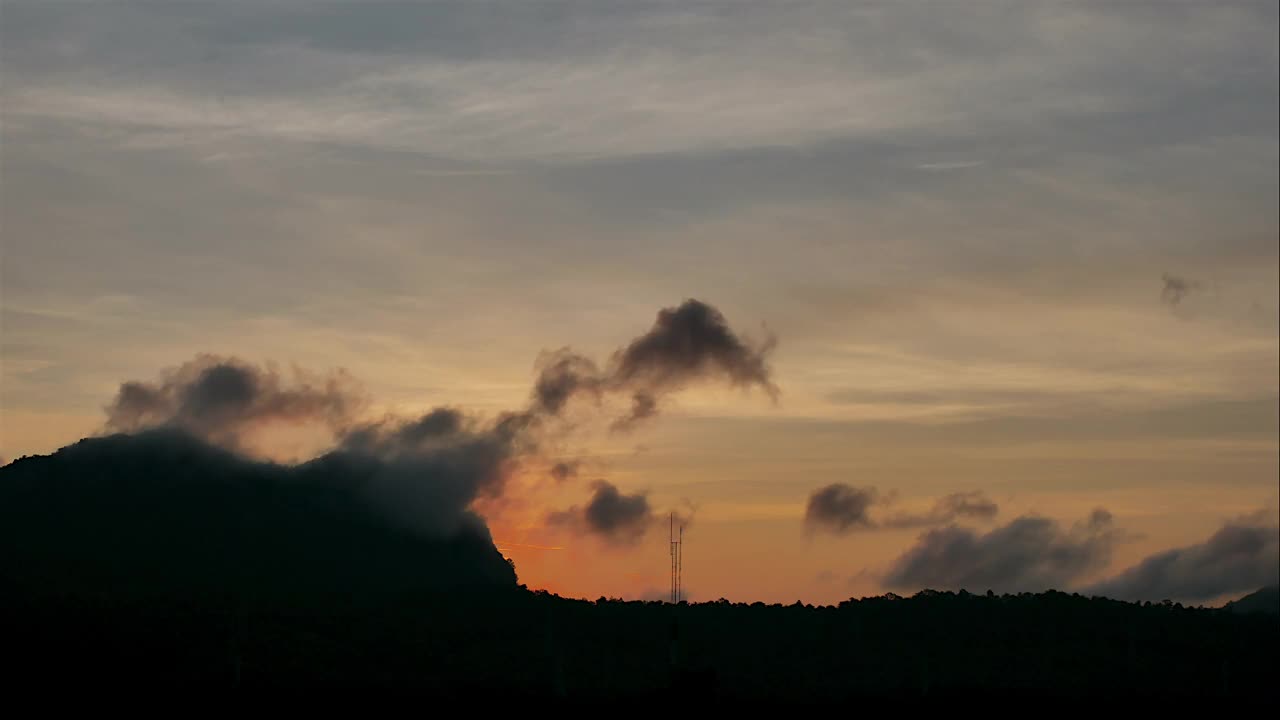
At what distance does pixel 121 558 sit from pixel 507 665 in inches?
3400

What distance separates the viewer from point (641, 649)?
429 ft

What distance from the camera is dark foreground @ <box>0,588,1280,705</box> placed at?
96500 millimetres

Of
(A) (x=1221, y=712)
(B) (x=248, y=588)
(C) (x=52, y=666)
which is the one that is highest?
(B) (x=248, y=588)

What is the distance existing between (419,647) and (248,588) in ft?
232

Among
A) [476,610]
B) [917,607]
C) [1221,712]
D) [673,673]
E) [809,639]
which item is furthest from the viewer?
[917,607]

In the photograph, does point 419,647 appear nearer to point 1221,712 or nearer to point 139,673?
point 139,673

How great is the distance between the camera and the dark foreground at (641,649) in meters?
96.5

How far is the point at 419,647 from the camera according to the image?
121 metres

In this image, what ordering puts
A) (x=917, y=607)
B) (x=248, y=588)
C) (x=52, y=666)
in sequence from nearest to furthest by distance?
(x=52, y=666), (x=917, y=607), (x=248, y=588)

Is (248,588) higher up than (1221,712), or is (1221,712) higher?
(248,588)

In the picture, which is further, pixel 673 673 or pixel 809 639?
pixel 809 639

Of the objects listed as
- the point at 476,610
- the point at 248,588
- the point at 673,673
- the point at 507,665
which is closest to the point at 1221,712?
the point at 673,673

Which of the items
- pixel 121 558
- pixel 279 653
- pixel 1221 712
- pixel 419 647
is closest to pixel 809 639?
pixel 419 647

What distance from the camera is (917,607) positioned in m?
164
